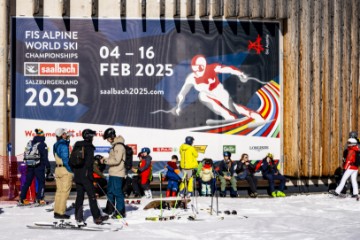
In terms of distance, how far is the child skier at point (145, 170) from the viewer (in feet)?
68.1

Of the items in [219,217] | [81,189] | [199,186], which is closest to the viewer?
[81,189]

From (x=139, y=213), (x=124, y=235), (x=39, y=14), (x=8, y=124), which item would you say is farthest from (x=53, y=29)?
(x=124, y=235)

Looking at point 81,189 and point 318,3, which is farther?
point 318,3

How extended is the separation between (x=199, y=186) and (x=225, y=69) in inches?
137

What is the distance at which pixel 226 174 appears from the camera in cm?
2167

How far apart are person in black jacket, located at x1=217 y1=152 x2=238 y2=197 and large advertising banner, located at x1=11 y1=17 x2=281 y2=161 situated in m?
0.65

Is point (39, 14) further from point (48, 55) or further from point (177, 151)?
point (177, 151)

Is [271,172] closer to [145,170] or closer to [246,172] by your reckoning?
[246,172]

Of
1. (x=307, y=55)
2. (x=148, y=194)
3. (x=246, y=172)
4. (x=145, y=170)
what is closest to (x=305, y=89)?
(x=307, y=55)

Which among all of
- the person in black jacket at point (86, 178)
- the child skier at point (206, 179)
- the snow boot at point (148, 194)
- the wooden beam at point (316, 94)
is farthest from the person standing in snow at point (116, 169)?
the wooden beam at point (316, 94)

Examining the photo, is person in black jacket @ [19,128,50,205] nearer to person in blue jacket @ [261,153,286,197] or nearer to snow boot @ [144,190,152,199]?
snow boot @ [144,190,152,199]

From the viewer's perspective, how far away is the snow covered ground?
13.6 m

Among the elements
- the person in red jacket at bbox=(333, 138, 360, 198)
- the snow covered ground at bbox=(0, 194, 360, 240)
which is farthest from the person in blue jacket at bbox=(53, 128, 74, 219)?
the person in red jacket at bbox=(333, 138, 360, 198)

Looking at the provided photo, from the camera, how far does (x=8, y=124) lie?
21406 millimetres
